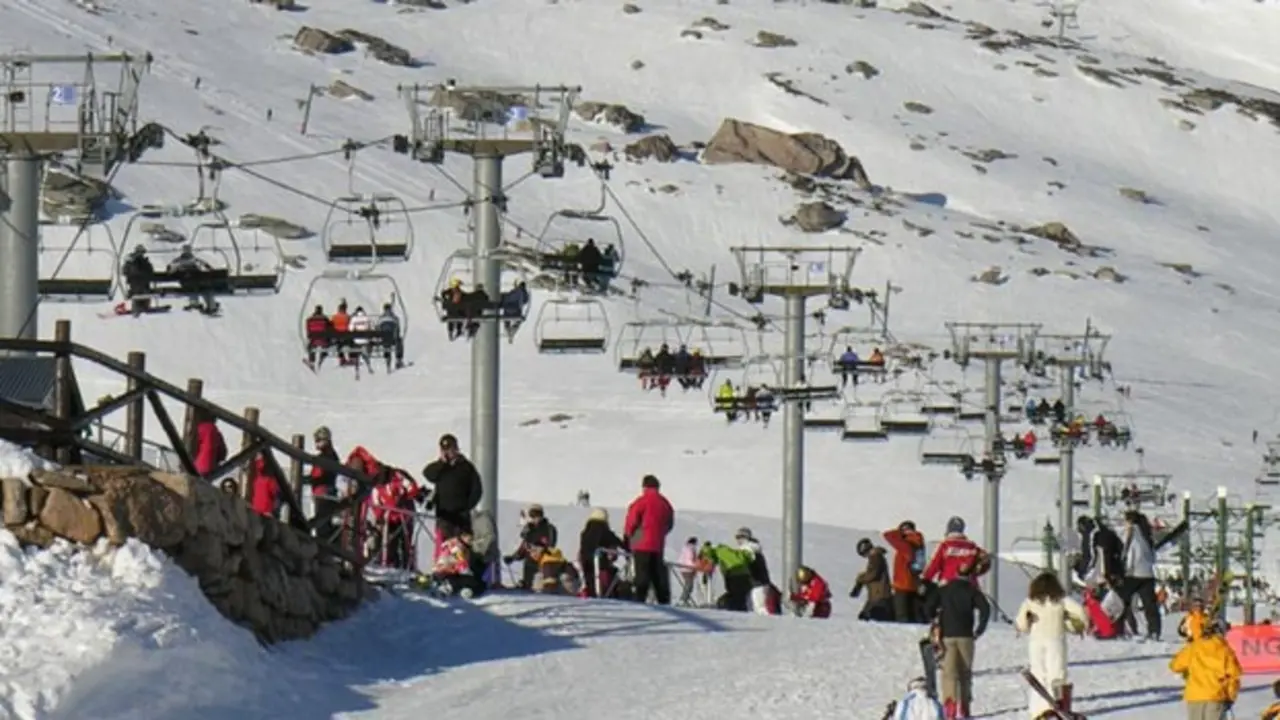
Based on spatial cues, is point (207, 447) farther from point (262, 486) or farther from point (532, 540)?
point (532, 540)

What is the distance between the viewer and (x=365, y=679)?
17.5 metres

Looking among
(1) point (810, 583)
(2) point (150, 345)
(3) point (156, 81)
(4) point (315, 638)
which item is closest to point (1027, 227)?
(3) point (156, 81)

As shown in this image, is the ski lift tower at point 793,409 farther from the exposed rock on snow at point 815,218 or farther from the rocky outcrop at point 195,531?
the exposed rock on snow at point 815,218

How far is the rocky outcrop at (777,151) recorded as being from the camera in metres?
122

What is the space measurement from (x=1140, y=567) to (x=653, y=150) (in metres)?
96.9

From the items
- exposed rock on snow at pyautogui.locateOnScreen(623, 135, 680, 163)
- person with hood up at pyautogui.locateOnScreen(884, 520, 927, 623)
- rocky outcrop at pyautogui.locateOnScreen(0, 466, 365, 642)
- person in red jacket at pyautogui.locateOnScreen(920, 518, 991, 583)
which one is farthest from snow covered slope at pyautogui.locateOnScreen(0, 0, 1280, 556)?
rocky outcrop at pyautogui.locateOnScreen(0, 466, 365, 642)

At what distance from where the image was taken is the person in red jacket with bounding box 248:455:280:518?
66.7 ft

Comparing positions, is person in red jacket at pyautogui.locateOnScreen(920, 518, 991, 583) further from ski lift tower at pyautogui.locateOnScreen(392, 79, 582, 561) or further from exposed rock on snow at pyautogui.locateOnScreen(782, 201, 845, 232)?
exposed rock on snow at pyautogui.locateOnScreen(782, 201, 845, 232)

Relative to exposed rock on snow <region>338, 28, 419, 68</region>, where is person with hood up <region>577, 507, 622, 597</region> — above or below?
below

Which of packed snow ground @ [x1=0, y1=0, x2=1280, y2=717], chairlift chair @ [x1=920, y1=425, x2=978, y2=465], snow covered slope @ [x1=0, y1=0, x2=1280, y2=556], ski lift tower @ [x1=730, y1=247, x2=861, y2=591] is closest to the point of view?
ski lift tower @ [x1=730, y1=247, x2=861, y2=591]

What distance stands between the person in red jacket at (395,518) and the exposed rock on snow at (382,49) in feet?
369

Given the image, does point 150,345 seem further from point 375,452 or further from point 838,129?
point 838,129

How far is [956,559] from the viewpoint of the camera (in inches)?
738

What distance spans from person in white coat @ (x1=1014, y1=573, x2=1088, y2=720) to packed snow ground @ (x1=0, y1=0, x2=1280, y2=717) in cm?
122
